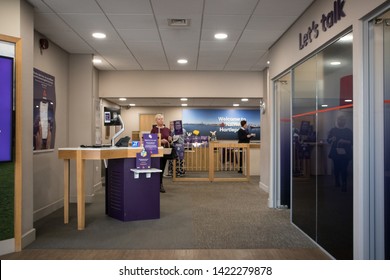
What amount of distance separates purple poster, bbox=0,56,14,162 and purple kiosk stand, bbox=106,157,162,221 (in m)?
1.71

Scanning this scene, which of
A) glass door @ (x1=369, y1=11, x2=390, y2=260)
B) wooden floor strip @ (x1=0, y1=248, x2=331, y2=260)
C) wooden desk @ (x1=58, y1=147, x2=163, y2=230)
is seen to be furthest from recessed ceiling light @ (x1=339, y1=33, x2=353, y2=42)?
wooden desk @ (x1=58, y1=147, x2=163, y2=230)

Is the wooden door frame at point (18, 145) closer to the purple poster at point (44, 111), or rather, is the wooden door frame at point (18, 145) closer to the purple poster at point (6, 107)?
the purple poster at point (6, 107)

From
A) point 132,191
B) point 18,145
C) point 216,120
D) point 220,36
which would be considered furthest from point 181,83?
point 216,120

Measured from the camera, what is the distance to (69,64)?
6.70m

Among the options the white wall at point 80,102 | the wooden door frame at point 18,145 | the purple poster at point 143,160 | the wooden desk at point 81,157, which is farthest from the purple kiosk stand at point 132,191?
the white wall at point 80,102

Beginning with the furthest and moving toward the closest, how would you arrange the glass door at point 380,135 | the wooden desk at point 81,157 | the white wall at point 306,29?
the wooden desk at point 81,157 < the white wall at point 306,29 < the glass door at point 380,135

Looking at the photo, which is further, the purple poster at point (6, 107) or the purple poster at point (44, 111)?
the purple poster at point (44, 111)

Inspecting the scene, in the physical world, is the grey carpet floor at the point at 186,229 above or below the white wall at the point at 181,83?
below

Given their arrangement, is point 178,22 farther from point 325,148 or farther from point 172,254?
point 172,254

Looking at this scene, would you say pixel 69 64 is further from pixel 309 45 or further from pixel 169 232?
pixel 309 45

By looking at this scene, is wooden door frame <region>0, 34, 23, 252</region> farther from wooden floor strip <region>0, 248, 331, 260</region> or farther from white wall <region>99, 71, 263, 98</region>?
white wall <region>99, 71, 263, 98</region>

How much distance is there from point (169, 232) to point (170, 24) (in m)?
2.88

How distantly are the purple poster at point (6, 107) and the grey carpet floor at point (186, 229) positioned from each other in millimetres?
1170

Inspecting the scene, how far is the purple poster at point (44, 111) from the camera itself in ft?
17.1
